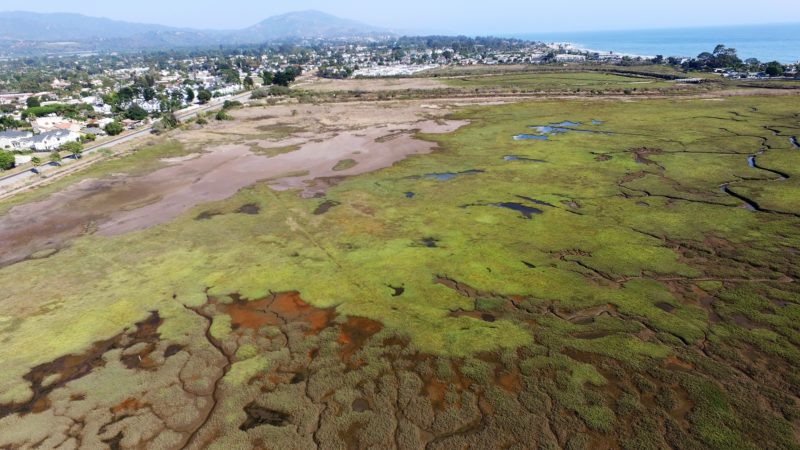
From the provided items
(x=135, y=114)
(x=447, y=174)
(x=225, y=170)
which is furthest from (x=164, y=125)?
(x=447, y=174)

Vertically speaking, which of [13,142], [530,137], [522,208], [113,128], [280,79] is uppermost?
[280,79]

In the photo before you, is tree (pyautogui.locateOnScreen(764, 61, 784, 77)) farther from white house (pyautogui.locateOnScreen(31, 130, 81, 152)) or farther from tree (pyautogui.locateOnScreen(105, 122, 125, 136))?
white house (pyautogui.locateOnScreen(31, 130, 81, 152))

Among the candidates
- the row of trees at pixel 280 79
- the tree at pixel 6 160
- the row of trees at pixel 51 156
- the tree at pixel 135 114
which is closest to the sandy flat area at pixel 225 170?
the row of trees at pixel 51 156

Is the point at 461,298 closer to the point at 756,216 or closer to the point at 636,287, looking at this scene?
the point at 636,287

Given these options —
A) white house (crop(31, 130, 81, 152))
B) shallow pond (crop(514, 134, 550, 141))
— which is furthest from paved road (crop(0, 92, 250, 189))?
shallow pond (crop(514, 134, 550, 141))

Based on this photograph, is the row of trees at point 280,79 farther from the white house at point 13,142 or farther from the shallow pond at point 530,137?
the shallow pond at point 530,137

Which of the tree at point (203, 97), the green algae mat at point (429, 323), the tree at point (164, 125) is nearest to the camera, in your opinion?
the green algae mat at point (429, 323)

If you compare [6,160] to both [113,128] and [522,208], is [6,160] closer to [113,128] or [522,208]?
[113,128]
